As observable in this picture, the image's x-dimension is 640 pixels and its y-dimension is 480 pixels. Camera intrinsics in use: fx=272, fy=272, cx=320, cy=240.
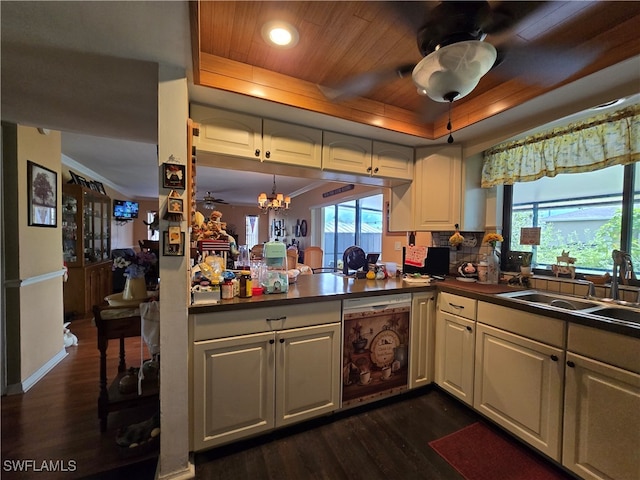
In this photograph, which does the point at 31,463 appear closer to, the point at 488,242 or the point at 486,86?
the point at 488,242

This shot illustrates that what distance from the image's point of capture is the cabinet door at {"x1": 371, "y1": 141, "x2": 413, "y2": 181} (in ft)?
7.35

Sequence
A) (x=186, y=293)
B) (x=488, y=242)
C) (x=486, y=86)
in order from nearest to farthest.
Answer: (x=186, y=293) < (x=486, y=86) < (x=488, y=242)

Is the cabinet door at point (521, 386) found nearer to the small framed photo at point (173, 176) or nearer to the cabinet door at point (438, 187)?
the cabinet door at point (438, 187)

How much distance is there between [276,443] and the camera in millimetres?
1645

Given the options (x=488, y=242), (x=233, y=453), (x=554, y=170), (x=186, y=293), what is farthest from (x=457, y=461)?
(x=554, y=170)

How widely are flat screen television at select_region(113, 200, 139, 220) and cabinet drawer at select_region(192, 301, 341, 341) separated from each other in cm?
564

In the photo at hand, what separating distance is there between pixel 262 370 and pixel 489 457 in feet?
4.55

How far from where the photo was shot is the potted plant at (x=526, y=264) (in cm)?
209

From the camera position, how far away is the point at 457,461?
1518 mm

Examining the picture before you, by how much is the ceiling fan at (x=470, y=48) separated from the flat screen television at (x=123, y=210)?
641 cm

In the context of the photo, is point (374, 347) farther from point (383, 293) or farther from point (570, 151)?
point (570, 151)

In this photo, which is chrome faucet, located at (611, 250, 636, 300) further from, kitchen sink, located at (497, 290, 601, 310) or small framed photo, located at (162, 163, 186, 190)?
small framed photo, located at (162, 163, 186, 190)

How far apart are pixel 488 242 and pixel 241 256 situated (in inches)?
79.1

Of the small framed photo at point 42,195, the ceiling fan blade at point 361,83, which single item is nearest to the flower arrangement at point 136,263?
the small framed photo at point 42,195
